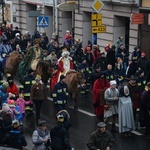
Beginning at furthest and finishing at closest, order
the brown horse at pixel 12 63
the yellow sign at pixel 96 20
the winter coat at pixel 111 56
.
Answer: the winter coat at pixel 111 56, the yellow sign at pixel 96 20, the brown horse at pixel 12 63

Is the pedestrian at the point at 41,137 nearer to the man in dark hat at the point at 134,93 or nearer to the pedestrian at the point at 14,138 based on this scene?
the pedestrian at the point at 14,138

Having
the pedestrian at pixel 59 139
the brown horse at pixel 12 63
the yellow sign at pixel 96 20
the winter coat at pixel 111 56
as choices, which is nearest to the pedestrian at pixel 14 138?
the pedestrian at pixel 59 139

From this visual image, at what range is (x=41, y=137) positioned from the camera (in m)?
13.6

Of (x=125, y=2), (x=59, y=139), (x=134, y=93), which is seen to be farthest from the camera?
(x=125, y=2)

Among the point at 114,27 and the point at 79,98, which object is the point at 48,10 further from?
the point at 79,98

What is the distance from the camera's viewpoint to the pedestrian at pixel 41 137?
13.6 metres

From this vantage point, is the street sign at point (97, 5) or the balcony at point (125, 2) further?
the balcony at point (125, 2)

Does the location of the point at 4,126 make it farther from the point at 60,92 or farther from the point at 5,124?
the point at 60,92

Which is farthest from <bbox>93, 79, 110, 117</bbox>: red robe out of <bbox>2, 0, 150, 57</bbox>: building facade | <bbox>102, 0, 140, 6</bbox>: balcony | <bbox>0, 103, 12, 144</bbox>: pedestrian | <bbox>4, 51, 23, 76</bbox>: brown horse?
<bbox>102, 0, 140, 6</bbox>: balcony

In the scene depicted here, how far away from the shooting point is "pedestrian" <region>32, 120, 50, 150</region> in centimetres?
1355

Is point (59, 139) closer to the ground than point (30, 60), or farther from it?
closer to the ground

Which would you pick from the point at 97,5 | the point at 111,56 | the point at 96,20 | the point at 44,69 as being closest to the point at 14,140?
the point at 44,69

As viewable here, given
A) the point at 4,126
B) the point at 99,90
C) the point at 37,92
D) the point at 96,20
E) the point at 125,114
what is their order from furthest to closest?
the point at 96,20 < the point at 37,92 < the point at 99,90 < the point at 125,114 < the point at 4,126

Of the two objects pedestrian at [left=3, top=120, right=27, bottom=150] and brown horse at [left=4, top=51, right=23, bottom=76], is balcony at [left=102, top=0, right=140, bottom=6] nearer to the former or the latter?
brown horse at [left=4, top=51, right=23, bottom=76]
